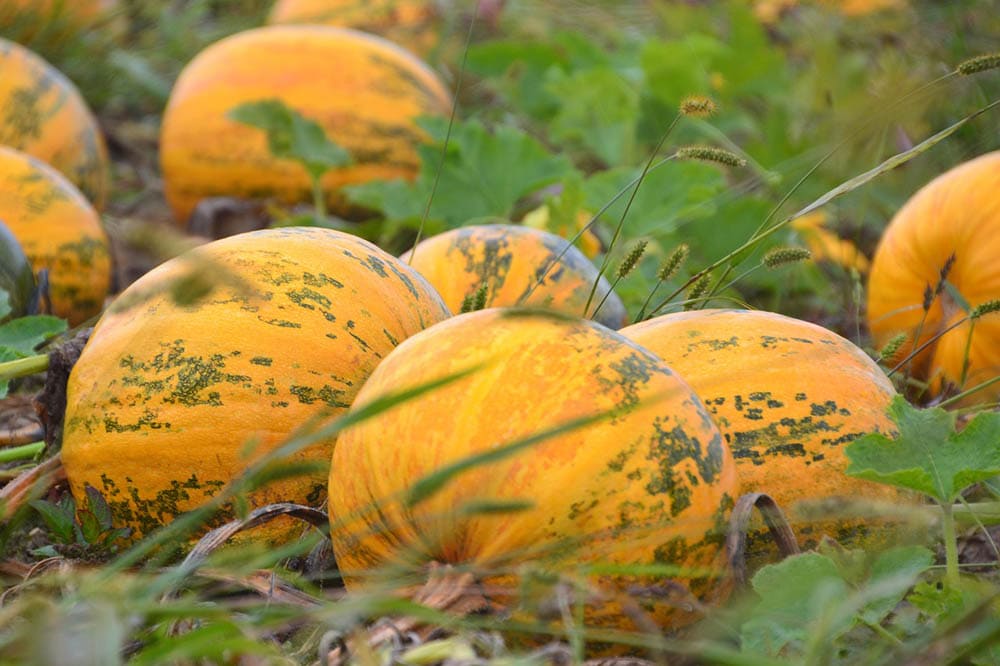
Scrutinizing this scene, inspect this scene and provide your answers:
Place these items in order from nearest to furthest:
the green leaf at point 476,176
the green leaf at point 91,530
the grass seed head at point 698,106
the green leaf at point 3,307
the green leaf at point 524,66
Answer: the grass seed head at point 698,106
the green leaf at point 91,530
the green leaf at point 3,307
the green leaf at point 476,176
the green leaf at point 524,66

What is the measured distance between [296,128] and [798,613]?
7.36 feet

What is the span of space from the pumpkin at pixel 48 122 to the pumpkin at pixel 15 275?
111 cm

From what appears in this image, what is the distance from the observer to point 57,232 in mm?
3023

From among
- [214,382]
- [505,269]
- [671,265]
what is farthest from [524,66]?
[214,382]

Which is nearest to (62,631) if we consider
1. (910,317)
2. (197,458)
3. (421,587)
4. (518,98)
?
(421,587)

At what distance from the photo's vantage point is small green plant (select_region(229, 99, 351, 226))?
3.30 meters

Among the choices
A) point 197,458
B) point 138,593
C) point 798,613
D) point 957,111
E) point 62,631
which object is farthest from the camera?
point 957,111

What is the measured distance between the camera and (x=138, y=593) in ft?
4.11

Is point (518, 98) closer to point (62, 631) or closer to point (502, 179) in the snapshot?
point (502, 179)

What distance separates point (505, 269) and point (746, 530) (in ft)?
3.37

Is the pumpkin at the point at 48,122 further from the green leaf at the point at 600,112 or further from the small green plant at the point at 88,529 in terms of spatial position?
the small green plant at the point at 88,529

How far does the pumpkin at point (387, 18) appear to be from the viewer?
499 cm

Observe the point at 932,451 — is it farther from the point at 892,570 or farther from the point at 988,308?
the point at 988,308

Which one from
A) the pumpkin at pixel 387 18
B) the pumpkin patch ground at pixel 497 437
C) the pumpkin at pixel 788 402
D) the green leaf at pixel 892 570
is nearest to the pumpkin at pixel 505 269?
the pumpkin patch ground at pixel 497 437
